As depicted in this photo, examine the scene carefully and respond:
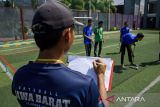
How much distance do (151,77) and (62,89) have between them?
757cm

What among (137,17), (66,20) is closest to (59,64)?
(66,20)

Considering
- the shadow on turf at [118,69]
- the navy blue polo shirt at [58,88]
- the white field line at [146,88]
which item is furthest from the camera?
the shadow on turf at [118,69]

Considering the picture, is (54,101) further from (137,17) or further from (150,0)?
(150,0)

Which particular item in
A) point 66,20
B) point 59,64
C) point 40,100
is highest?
point 66,20

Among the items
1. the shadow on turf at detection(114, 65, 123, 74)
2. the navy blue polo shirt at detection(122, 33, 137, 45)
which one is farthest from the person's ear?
the navy blue polo shirt at detection(122, 33, 137, 45)

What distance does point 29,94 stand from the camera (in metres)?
1.69

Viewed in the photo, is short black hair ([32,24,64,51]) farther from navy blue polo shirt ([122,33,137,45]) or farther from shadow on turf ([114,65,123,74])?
navy blue polo shirt ([122,33,137,45])

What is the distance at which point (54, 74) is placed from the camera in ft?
5.24

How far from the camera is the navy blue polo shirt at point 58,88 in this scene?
5.14ft

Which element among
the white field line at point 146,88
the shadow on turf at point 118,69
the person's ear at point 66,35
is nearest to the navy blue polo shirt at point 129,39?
the shadow on turf at point 118,69

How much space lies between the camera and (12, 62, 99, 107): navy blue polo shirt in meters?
1.57

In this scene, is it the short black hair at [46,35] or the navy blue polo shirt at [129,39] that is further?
the navy blue polo shirt at [129,39]

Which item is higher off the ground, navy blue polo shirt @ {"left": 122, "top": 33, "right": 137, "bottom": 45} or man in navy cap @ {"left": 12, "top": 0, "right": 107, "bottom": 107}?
man in navy cap @ {"left": 12, "top": 0, "right": 107, "bottom": 107}

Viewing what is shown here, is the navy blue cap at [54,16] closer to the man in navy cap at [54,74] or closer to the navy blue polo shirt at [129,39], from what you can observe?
the man in navy cap at [54,74]
